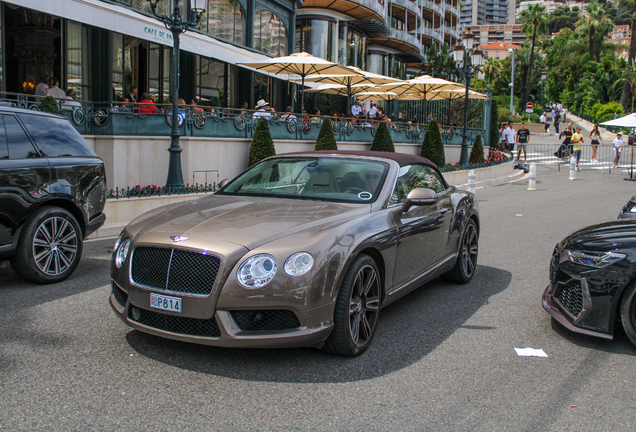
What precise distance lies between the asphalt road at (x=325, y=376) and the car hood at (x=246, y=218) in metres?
0.89

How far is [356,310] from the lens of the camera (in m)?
4.25

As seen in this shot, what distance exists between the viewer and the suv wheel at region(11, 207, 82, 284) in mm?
5949

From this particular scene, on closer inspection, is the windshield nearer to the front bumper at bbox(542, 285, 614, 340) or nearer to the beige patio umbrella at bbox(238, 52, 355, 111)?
the front bumper at bbox(542, 285, 614, 340)

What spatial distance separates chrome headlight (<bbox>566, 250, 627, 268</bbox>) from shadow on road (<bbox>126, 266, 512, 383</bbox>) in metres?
0.97

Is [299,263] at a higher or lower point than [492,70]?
lower

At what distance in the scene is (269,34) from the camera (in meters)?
26.3

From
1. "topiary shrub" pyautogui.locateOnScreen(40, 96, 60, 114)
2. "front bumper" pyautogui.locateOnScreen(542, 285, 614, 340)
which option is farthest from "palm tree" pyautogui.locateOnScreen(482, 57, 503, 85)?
"front bumper" pyautogui.locateOnScreen(542, 285, 614, 340)

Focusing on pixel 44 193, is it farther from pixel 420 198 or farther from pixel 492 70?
pixel 492 70

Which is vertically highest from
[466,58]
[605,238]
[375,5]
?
[375,5]

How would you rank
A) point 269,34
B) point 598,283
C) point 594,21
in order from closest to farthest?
point 598,283 → point 269,34 → point 594,21

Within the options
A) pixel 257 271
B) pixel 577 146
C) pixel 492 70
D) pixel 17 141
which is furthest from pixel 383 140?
pixel 492 70

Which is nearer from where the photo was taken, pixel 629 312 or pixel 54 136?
pixel 629 312

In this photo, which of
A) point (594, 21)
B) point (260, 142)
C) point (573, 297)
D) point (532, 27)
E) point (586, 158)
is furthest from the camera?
point (594, 21)

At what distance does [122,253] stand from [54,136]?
283 centimetres
